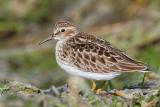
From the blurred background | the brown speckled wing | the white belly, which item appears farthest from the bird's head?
the blurred background

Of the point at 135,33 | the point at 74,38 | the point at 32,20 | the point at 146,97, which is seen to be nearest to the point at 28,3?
the point at 32,20

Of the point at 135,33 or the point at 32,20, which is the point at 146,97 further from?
the point at 32,20

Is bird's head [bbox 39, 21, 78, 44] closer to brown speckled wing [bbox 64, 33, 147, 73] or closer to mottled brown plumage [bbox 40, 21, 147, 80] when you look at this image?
mottled brown plumage [bbox 40, 21, 147, 80]

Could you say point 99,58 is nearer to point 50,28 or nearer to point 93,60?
point 93,60

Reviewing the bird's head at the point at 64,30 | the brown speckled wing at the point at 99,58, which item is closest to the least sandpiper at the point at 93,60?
the brown speckled wing at the point at 99,58

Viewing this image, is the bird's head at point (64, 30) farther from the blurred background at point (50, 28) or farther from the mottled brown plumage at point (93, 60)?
the blurred background at point (50, 28)

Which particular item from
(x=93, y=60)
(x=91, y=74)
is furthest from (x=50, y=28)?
(x=91, y=74)
